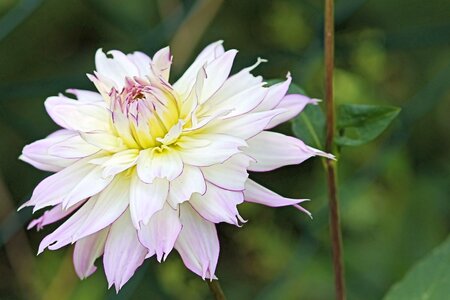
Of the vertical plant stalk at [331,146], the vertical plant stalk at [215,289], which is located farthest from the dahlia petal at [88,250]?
the vertical plant stalk at [331,146]

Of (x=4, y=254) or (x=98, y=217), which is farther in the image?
(x=4, y=254)

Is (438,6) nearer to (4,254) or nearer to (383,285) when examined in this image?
(383,285)

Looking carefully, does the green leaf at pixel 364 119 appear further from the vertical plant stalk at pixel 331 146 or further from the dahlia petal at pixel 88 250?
the dahlia petal at pixel 88 250

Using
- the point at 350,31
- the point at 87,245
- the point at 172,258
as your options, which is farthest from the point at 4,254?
the point at 87,245

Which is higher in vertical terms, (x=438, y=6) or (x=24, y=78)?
(x=24, y=78)

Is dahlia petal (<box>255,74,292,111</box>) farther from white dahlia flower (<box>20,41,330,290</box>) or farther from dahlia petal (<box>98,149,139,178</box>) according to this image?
dahlia petal (<box>98,149,139,178</box>)

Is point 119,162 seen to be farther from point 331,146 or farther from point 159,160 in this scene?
point 331,146
